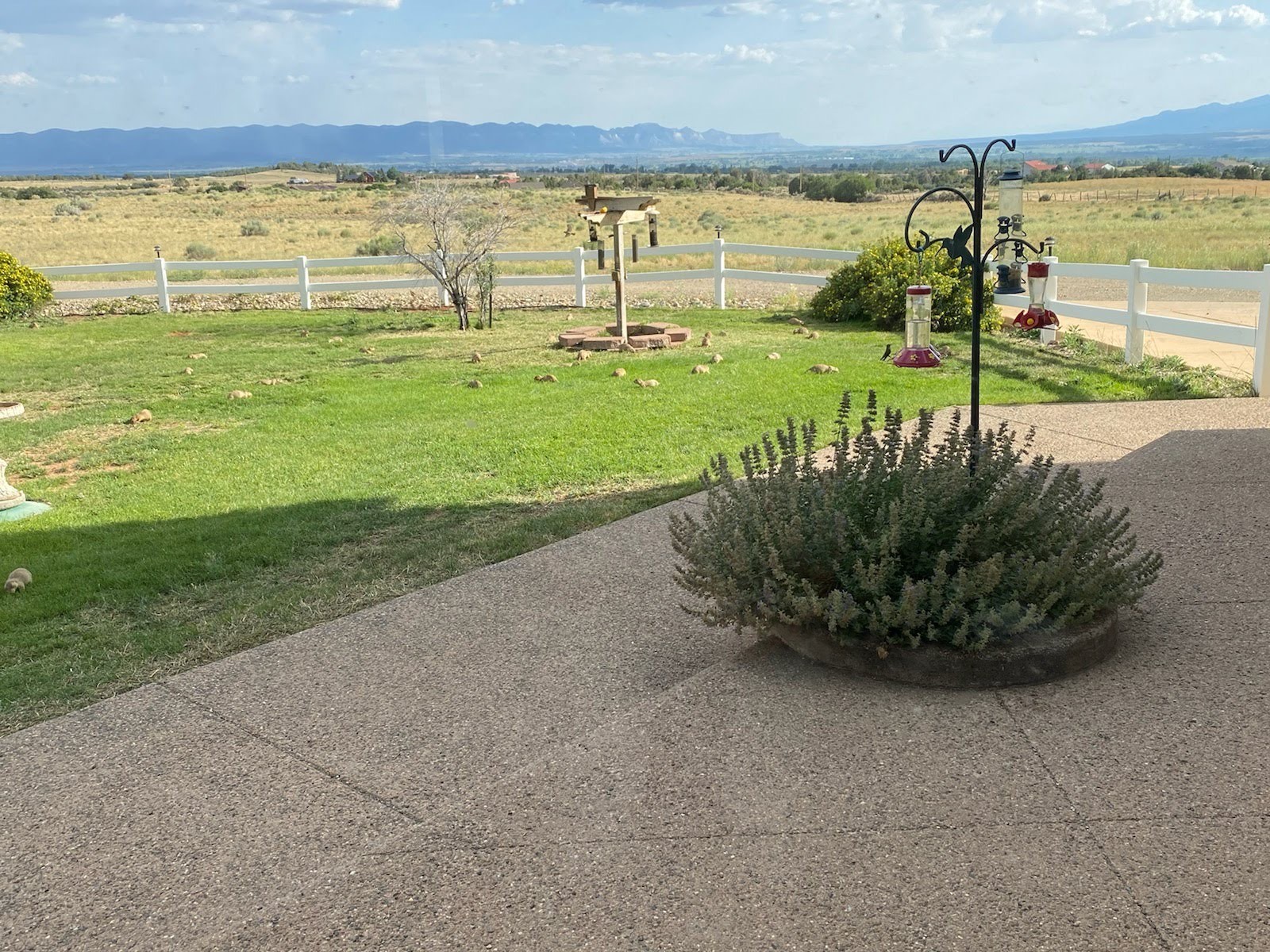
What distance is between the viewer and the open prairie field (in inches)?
1342

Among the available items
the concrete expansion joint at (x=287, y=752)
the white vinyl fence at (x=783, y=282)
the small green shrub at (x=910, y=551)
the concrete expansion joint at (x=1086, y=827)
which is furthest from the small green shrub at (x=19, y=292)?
the concrete expansion joint at (x=1086, y=827)

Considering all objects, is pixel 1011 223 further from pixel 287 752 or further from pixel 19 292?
pixel 19 292

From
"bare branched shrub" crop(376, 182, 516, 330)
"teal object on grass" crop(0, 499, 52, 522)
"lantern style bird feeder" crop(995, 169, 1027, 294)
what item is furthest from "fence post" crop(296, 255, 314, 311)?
"lantern style bird feeder" crop(995, 169, 1027, 294)

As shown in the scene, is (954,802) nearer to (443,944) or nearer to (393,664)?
(443,944)

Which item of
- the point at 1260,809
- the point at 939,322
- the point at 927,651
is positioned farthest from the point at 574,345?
the point at 1260,809

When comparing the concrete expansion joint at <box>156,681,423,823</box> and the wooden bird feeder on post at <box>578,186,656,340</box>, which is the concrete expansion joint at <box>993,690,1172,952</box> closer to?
the concrete expansion joint at <box>156,681,423,823</box>

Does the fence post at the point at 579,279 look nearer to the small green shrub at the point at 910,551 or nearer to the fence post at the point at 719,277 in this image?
the fence post at the point at 719,277

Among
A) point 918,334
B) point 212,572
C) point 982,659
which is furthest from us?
point 212,572

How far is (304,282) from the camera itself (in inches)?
797

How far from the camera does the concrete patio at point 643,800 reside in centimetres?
299

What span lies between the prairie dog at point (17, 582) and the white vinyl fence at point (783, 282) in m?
8.26

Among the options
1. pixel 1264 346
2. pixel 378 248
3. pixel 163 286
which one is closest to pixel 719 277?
pixel 163 286

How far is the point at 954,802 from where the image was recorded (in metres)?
3.46

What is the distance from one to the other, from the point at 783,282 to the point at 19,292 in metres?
12.4
